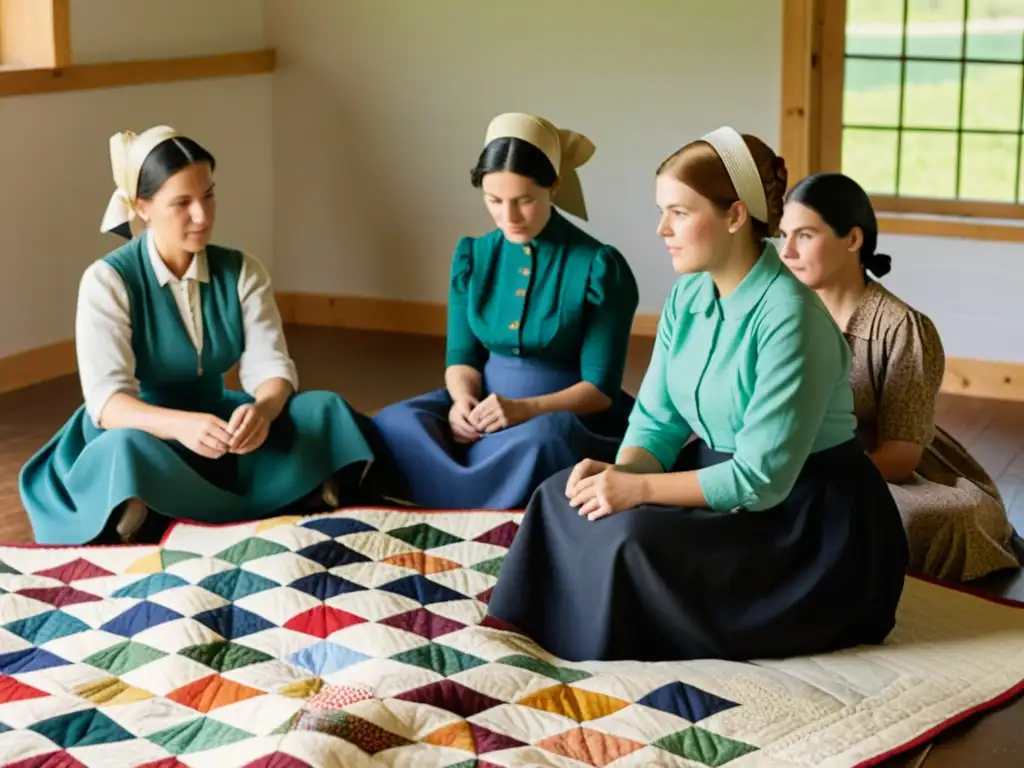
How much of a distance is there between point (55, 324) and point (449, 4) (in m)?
1.68

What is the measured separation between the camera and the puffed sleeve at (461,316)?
147 inches

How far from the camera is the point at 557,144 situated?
351 centimetres

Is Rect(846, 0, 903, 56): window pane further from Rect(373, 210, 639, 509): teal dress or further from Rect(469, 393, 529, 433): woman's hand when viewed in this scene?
Rect(469, 393, 529, 433): woman's hand

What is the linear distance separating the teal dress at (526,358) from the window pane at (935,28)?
5.76 feet

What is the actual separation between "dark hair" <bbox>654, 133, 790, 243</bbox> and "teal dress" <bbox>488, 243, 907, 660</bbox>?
0.12m

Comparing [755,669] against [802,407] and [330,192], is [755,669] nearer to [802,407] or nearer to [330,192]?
[802,407]

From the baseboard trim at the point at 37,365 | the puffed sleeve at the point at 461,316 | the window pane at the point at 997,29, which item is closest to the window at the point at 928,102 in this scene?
the window pane at the point at 997,29

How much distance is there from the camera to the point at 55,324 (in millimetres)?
4977

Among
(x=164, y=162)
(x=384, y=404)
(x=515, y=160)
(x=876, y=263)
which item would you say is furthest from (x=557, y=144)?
(x=384, y=404)

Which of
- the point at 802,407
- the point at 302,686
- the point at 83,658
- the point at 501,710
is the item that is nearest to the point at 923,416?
the point at 802,407

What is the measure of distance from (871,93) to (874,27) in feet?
0.66

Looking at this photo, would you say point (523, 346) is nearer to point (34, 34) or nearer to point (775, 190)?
point (775, 190)

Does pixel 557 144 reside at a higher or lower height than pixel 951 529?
higher

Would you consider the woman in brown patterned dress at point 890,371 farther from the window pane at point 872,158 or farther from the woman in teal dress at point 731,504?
the window pane at point 872,158
